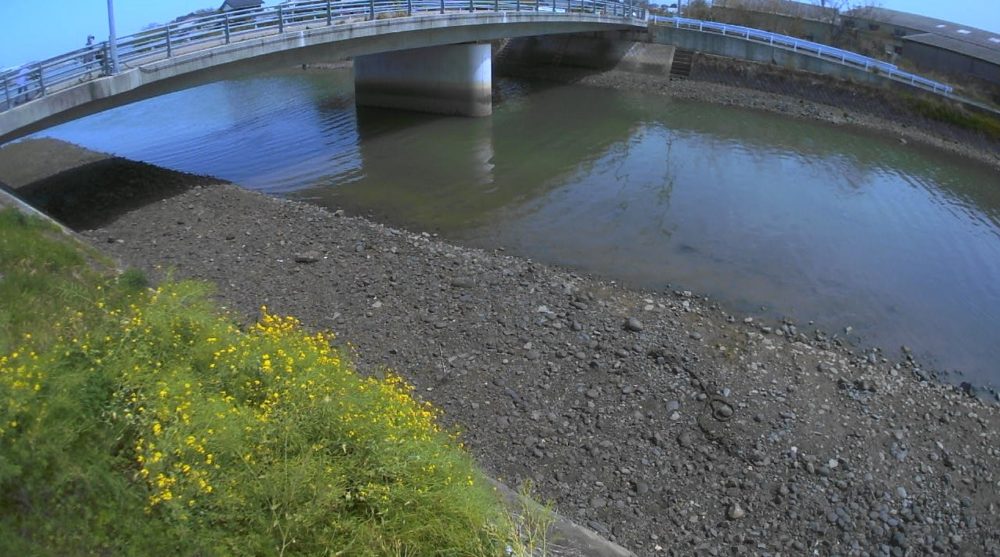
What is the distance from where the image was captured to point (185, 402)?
19.6 feet

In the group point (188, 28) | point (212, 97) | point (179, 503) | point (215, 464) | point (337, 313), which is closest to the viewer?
point (179, 503)

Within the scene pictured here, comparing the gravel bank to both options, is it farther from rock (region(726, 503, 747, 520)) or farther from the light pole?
the light pole

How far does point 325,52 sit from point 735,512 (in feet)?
70.3

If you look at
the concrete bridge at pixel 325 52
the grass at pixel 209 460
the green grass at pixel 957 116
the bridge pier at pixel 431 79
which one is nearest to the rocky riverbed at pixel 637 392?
the grass at pixel 209 460

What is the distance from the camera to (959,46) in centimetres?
3994

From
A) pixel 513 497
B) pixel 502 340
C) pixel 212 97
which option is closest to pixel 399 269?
Answer: pixel 502 340

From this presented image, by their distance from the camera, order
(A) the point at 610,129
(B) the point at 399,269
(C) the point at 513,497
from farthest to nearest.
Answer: (A) the point at 610,129, (B) the point at 399,269, (C) the point at 513,497

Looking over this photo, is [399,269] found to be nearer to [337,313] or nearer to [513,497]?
[337,313]

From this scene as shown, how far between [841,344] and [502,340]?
721 cm

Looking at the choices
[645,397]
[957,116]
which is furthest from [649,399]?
[957,116]

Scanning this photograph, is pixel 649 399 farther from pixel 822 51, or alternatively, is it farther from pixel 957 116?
pixel 822 51

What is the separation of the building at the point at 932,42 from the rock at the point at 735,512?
35680 millimetres

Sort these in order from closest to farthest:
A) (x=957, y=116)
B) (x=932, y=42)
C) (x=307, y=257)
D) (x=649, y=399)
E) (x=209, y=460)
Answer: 1. (x=209, y=460)
2. (x=649, y=399)
3. (x=307, y=257)
4. (x=957, y=116)
5. (x=932, y=42)

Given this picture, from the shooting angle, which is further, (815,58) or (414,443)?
(815,58)
